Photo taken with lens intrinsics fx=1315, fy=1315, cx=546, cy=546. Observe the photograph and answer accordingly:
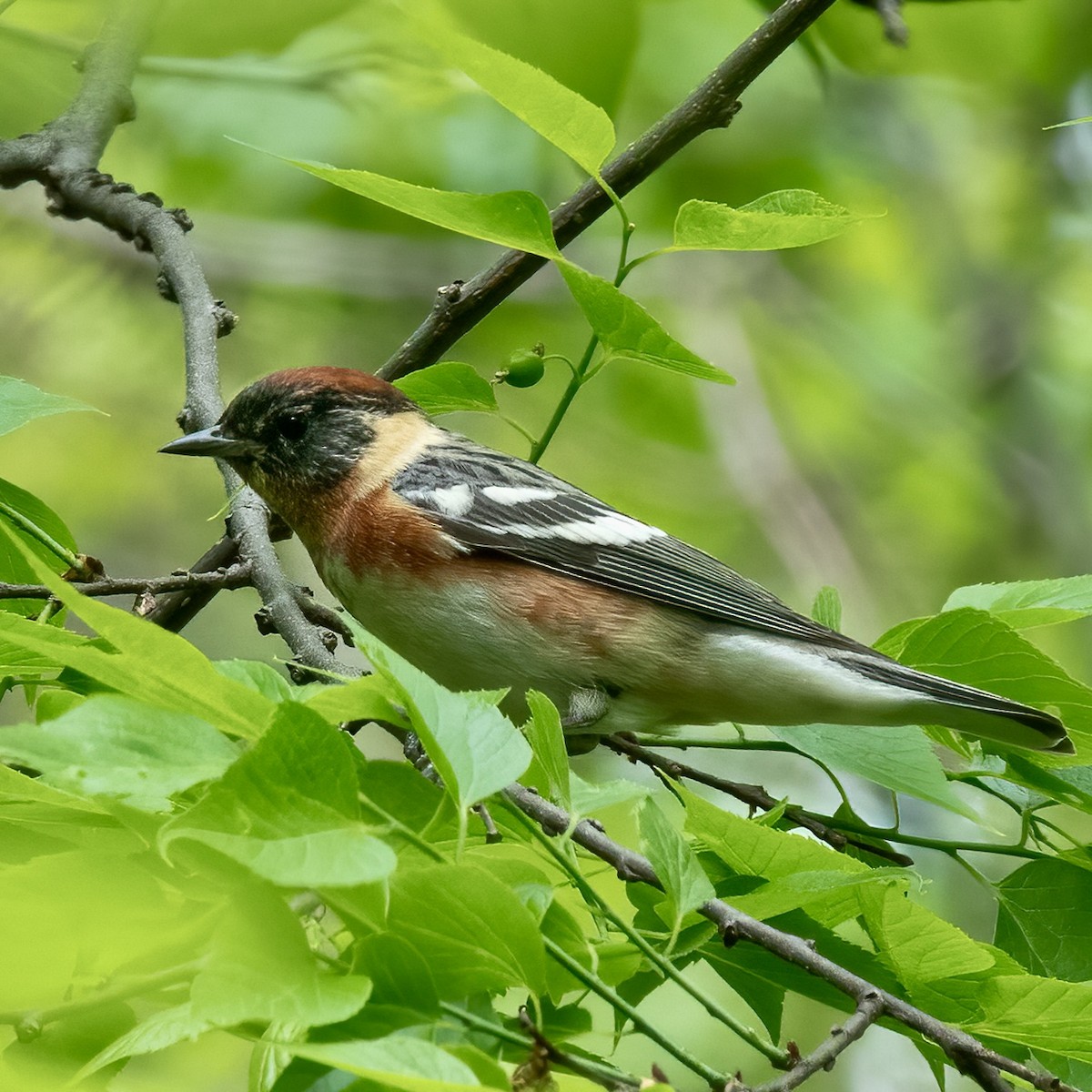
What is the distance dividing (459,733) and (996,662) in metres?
1.71

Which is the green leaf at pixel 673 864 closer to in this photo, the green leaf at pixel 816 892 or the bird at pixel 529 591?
the green leaf at pixel 816 892

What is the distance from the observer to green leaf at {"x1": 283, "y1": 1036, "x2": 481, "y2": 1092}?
1.46 meters

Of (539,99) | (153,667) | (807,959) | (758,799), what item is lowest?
(758,799)

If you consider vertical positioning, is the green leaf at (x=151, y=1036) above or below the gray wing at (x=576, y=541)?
above

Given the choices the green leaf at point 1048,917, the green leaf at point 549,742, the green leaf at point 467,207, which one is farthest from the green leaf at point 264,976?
the green leaf at point 1048,917

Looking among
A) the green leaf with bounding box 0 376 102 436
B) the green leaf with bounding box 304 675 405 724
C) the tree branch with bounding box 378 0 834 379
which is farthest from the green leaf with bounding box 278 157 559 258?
the green leaf with bounding box 304 675 405 724

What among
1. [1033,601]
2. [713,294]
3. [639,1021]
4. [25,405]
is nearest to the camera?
[639,1021]

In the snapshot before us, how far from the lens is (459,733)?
181 centimetres

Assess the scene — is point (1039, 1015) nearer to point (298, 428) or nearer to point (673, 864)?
point (673, 864)

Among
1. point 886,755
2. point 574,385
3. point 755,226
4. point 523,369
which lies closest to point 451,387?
point 523,369

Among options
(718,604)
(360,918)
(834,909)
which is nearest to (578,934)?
(360,918)

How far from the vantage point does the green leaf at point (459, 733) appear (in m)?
1.76

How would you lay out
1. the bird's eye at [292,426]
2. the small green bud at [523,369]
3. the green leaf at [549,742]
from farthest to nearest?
the bird's eye at [292,426] → the small green bud at [523,369] → the green leaf at [549,742]

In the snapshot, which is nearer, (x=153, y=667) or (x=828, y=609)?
(x=153, y=667)
